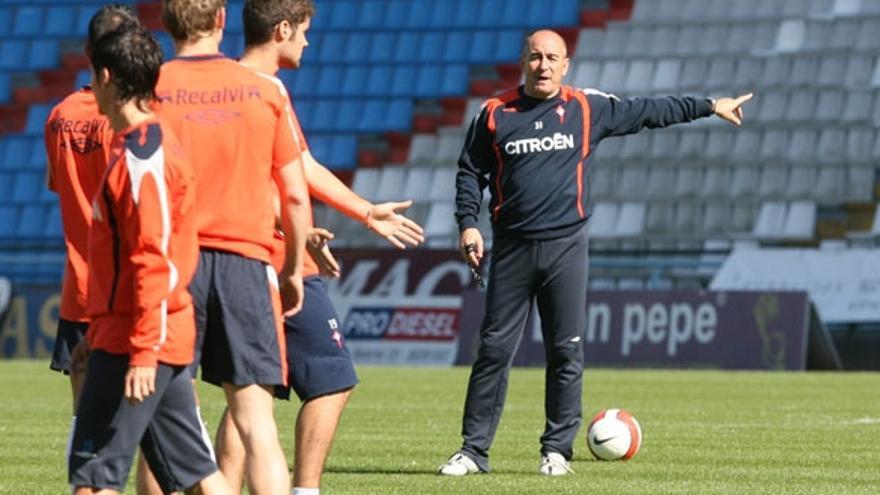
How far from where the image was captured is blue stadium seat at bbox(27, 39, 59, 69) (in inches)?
1475

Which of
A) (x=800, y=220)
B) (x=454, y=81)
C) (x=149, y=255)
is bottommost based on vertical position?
(x=149, y=255)

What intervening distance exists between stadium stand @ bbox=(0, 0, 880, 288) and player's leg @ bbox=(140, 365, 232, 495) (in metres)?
23.5

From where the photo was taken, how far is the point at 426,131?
113 ft

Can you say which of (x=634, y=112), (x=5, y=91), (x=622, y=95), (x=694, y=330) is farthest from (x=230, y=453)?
(x=5, y=91)

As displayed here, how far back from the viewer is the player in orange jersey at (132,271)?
5414 millimetres

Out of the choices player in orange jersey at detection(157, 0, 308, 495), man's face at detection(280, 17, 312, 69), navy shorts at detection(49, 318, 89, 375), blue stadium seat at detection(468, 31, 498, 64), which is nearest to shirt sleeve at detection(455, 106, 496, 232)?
navy shorts at detection(49, 318, 89, 375)

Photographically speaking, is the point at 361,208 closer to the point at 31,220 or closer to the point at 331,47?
the point at 31,220

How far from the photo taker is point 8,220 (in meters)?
35.2

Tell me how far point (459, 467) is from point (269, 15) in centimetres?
355

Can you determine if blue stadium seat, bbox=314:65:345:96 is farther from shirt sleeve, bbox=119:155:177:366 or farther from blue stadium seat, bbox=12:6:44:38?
shirt sleeve, bbox=119:155:177:366

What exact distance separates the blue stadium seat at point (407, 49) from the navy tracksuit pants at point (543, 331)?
991 inches

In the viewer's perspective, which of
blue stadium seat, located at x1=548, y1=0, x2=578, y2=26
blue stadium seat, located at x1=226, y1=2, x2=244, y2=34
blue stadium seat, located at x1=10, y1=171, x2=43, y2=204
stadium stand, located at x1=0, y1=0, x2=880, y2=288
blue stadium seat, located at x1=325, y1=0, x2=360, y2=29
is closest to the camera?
stadium stand, located at x1=0, y1=0, x2=880, y2=288

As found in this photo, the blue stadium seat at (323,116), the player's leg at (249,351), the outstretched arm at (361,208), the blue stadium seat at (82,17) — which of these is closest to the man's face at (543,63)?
the outstretched arm at (361,208)

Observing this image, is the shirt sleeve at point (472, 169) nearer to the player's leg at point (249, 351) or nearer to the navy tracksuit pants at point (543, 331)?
the navy tracksuit pants at point (543, 331)
